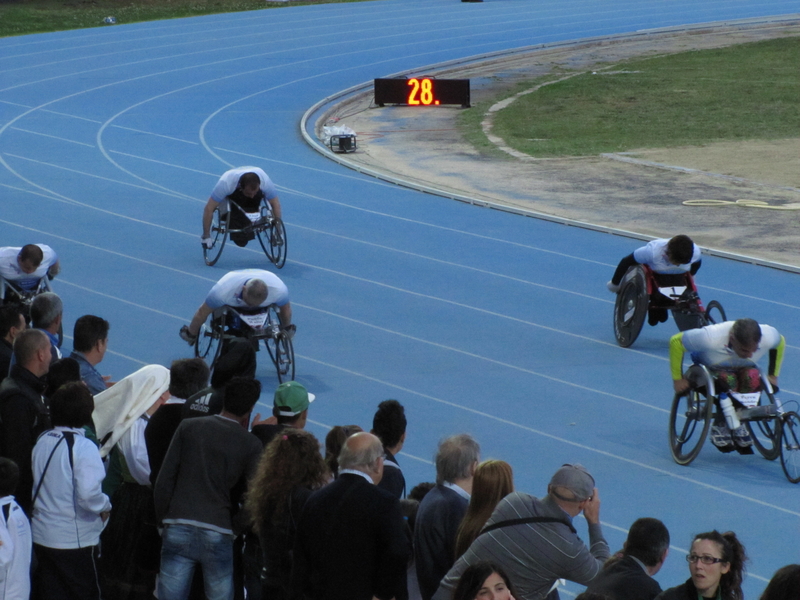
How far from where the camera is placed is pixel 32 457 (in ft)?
17.3

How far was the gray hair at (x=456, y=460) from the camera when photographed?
16.1 ft

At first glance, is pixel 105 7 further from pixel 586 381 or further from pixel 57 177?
pixel 586 381

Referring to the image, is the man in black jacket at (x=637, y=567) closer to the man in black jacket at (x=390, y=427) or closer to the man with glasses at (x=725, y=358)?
the man in black jacket at (x=390, y=427)

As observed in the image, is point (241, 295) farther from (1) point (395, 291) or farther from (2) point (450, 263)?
(2) point (450, 263)

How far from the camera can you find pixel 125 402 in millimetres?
5727

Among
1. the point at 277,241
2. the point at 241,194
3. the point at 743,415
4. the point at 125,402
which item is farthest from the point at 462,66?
the point at 125,402

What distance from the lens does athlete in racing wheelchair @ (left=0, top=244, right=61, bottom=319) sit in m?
10.3

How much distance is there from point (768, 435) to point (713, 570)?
4084 mm

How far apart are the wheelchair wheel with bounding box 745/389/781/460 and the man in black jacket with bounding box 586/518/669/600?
12.3 ft

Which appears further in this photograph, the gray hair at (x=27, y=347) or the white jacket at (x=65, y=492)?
the gray hair at (x=27, y=347)

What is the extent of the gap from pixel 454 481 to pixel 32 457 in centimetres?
190

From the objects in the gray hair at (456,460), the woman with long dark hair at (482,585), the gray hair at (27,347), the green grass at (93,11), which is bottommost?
the gray hair at (456,460)

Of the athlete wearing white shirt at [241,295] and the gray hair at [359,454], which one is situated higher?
the gray hair at [359,454]

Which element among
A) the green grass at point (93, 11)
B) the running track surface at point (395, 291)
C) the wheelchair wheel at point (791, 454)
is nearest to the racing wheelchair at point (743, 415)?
the wheelchair wheel at point (791, 454)
